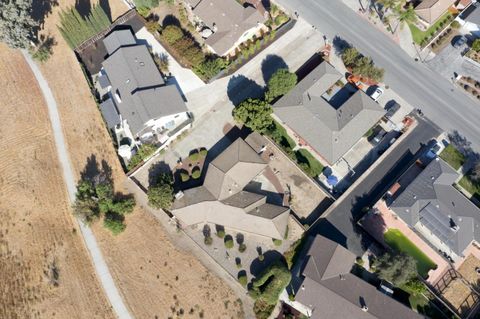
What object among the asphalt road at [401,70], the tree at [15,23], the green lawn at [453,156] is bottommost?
the tree at [15,23]

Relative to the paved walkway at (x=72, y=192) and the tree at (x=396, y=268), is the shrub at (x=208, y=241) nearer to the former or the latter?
the paved walkway at (x=72, y=192)

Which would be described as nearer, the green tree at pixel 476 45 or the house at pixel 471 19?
the green tree at pixel 476 45

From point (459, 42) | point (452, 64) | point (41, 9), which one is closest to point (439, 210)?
point (452, 64)

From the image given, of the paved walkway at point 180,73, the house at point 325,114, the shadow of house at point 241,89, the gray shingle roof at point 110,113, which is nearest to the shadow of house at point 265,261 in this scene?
the house at point 325,114

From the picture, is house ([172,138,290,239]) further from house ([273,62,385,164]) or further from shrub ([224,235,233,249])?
house ([273,62,385,164])

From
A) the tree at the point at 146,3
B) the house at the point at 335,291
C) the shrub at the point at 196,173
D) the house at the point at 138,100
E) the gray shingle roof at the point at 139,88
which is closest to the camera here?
the house at the point at 335,291

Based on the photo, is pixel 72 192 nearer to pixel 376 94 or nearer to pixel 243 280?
pixel 243 280

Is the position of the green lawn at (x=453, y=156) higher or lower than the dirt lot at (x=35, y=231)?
higher

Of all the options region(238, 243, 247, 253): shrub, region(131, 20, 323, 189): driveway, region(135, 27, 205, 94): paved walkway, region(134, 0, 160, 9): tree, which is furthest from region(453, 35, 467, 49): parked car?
region(134, 0, 160, 9): tree
